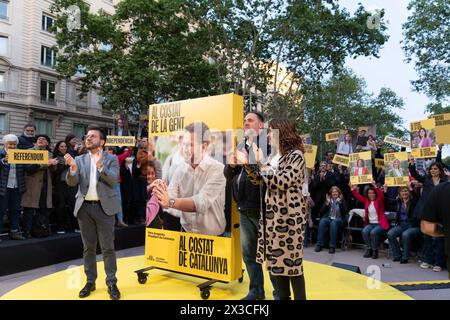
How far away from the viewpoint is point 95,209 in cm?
420

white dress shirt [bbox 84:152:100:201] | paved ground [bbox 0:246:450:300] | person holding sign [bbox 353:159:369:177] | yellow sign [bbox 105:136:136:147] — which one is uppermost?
yellow sign [bbox 105:136:136:147]

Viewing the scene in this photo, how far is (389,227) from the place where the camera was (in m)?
7.57

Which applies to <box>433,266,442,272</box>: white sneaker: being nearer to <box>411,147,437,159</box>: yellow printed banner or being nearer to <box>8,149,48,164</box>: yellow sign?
<box>411,147,437,159</box>: yellow printed banner

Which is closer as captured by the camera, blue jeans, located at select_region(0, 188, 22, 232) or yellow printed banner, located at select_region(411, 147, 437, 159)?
blue jeans, located at select_region(0, 188, 22, 232)

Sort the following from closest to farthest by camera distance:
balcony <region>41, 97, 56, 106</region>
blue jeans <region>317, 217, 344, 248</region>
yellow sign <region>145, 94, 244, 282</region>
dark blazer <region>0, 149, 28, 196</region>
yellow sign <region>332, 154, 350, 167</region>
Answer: yellow sign <region>145, 94, 244, 282</region> → dark blazer <region>0, 149, 28, 196</region> → blue jeans <region>317, 217, 344, 248</region> → yellow sign <region>332, 154, 350, 167</region> → balcony <region>41, 97, 56, 106</region>

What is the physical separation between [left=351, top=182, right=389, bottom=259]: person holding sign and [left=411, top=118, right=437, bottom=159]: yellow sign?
1132 mm

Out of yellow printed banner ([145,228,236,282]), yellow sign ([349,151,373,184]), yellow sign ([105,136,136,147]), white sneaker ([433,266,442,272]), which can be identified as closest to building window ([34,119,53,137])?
yellow sign ([105,136,136,147])

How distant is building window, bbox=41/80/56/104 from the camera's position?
30.3m

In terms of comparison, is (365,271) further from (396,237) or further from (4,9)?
(4,9)

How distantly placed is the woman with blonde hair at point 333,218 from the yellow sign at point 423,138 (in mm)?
1794

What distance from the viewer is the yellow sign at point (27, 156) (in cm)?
570

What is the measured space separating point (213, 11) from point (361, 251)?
1361 cm
